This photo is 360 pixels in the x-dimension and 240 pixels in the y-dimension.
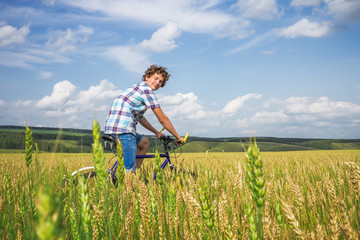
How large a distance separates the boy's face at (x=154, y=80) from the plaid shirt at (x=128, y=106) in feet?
1.05

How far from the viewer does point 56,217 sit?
38 cm

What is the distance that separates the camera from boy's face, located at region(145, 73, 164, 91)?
15.6ft

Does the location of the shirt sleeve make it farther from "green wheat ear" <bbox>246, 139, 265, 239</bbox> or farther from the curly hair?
"green wheat ear" <bbox>246, 139, 265, 239</bbox>

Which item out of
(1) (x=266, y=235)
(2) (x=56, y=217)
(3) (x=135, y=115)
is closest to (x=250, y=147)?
(1) (x=266, y=235)

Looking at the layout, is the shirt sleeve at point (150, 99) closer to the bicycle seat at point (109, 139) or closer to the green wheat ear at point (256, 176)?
the bicycle seat at point (109, 139)

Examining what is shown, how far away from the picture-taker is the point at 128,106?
4.34 meters

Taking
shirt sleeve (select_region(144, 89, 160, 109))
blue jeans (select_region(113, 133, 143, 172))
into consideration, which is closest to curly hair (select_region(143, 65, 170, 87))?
shirt sleeve (select_region(144, 89, 160, 109))

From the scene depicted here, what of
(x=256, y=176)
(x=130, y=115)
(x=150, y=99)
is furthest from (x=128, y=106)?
(x=256, y=176)

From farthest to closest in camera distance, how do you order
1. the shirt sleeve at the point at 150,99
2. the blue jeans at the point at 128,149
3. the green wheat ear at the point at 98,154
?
the shirt sleeve at the point at 150,99
the blue jeans at the point at 128,149
the green wheat ear at the point at 98,154

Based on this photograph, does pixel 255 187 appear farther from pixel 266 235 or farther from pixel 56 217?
pixel 56 217

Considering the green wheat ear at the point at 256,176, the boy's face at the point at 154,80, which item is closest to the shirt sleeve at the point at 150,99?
the boy's face at the point at 154,80

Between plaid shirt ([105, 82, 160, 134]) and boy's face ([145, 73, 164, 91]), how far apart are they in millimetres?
321

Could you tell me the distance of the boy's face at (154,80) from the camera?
4.75 meters

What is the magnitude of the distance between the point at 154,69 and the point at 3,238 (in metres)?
3.51
